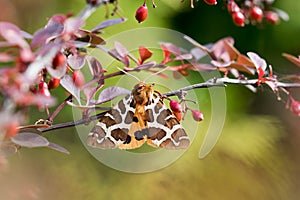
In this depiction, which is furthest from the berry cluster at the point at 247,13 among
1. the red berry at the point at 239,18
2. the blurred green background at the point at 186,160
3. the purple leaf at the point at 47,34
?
the blurred green background at the point at 186,160

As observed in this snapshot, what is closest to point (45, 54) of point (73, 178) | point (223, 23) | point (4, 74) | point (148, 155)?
point (4, 74)

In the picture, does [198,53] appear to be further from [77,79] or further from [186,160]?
[186,160]

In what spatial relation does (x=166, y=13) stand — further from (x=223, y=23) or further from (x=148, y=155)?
(x=148, y=155)

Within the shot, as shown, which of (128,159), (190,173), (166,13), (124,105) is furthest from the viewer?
(166,13)

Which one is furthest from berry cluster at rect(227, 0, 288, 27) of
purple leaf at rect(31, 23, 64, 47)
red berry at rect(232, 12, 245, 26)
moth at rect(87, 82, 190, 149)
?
purple leaf at rect(31, 23, 64, 47)

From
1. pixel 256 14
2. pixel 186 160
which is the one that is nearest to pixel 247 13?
pixel 256 14

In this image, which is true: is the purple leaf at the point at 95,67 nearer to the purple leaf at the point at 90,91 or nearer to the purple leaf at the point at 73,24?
the purple leaf at the point at 90,91
